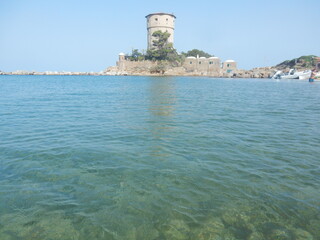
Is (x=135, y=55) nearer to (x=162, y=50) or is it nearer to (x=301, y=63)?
(x=162, y=50)

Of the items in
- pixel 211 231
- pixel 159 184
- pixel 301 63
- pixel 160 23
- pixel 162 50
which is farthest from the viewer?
pixel 160 23

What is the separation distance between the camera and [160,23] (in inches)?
3113

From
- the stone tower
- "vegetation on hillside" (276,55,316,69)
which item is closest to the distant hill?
"vegetation on hillside" (276,55,316,69)

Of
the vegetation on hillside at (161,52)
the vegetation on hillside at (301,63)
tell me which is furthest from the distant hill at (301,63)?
the vegetation on hillside at (161,52)

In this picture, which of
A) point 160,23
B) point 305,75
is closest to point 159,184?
point 305,75

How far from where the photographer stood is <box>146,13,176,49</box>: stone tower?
78750 mm

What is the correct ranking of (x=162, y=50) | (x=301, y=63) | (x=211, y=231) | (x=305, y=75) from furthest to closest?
(x=301, y=63) < (x=162, y=50) < (x=305, y=75) < (x=211, y=231)

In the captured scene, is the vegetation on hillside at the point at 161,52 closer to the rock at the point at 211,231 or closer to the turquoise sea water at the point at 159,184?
the turquoise sea water at the point at 159,184

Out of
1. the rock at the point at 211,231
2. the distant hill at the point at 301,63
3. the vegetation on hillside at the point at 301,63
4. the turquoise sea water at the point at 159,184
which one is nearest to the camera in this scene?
the rock at the point at 211,231

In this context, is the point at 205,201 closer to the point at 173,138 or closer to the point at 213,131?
the point at 173,138

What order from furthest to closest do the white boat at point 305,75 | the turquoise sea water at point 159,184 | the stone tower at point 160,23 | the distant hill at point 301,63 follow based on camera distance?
the stone tower at point 160,23, the distant hill at point 301,63, the white boat at point 305,75, the turquoise sea water at point 159,184

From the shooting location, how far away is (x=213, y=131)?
827cm

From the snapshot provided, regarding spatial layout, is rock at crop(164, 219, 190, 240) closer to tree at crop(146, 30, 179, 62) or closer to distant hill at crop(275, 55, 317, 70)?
tree at crop(146, 30, 179, 62)

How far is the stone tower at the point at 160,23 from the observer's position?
258 ft
